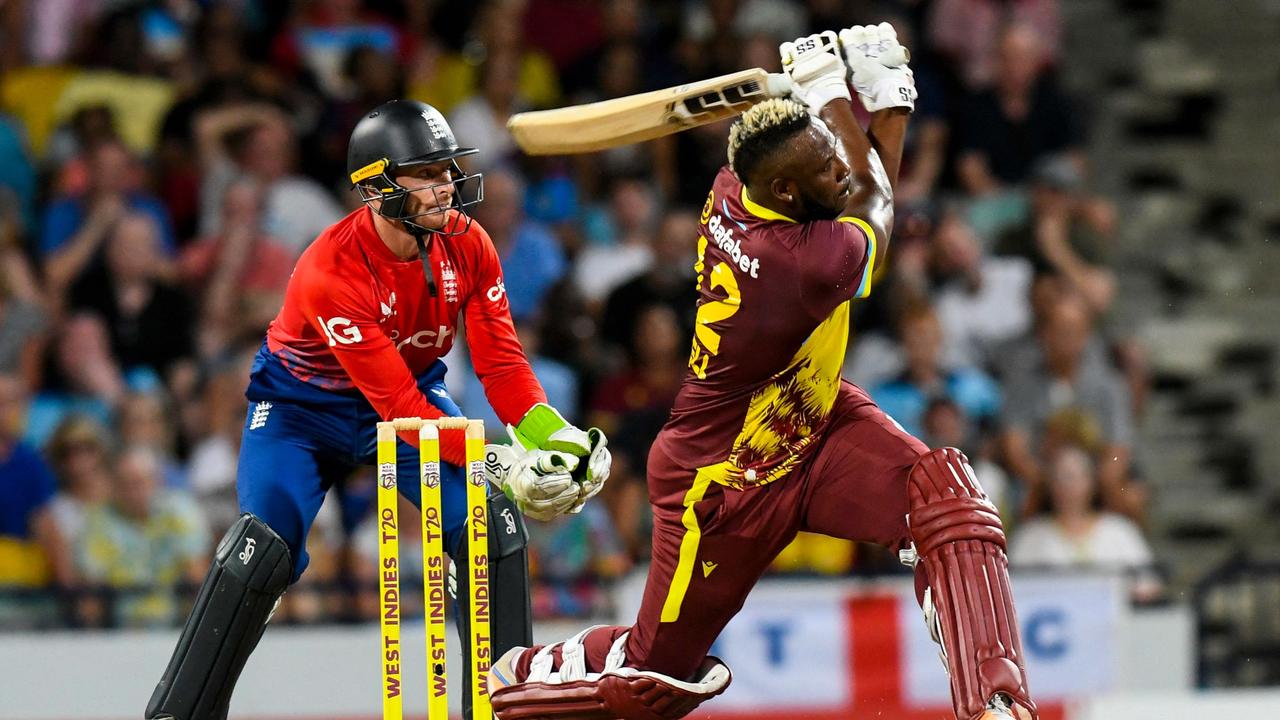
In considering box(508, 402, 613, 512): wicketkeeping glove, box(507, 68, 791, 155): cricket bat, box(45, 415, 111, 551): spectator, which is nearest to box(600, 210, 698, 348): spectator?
box(45, 415, 111, 551): spectator

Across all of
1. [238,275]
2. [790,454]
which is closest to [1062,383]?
[238,275]

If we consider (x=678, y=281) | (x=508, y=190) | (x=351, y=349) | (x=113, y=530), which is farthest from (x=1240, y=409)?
(x=351, y=349)

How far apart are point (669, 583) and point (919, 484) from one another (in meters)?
0.74

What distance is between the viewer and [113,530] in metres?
8.45

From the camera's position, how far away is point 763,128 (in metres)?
4.97

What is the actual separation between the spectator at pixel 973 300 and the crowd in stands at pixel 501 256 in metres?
0.01

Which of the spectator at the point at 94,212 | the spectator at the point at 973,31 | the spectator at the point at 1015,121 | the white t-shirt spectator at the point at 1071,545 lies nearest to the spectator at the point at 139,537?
the spectator at the point at 94,212

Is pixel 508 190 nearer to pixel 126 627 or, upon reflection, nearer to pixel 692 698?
pixel 126 627

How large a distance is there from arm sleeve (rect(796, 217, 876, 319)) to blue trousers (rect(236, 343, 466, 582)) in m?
1.26

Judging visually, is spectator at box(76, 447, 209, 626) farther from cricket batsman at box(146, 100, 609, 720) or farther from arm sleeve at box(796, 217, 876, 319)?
arm sleeve at box(796, 217, 876, 319)

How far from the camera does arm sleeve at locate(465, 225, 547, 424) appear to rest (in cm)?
565

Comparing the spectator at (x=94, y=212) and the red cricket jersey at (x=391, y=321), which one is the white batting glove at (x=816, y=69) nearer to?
the red cricket jersey at (x=391, y=321)

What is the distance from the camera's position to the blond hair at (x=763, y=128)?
16.2 ft

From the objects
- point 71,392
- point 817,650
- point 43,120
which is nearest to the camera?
point 817,650
